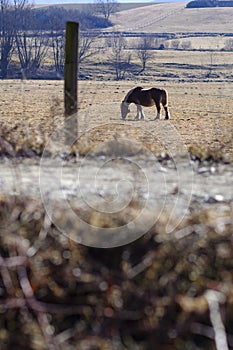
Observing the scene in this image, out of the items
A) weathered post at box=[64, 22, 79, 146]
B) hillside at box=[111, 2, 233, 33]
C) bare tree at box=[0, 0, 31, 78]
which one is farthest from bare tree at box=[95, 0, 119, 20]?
weathered post at box=[64, 22, 79, 146]

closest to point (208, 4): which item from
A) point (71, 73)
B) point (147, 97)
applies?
point (147, 97)

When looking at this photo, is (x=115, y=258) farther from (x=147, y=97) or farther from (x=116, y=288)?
(x=147, y=97)

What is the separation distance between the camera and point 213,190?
6754 mm

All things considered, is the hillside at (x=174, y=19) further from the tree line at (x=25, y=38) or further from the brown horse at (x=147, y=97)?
the brown horse at (x=147, y=97)

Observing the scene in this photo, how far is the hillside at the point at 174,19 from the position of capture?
100562 millimetres

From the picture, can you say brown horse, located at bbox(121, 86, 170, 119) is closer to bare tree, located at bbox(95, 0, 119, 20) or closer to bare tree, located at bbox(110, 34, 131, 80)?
bare tree, located at bbox(110, 34, 131, 80)

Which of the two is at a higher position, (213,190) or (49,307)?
(213,190)

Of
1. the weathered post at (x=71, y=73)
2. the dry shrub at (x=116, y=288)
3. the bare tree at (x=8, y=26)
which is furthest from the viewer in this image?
the bare tree at (x=8, y=26)

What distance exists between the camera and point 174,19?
111 m

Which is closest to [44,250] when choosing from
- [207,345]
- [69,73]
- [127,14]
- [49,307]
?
[49,307]

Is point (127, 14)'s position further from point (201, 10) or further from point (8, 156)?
point (8, 156)

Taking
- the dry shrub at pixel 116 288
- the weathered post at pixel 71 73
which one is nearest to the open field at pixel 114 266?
the dry shrub at pixel 116 288

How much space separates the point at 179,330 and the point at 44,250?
1.35 metres

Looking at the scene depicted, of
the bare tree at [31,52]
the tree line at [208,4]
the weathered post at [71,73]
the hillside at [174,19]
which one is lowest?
the hillside at [174,19]
